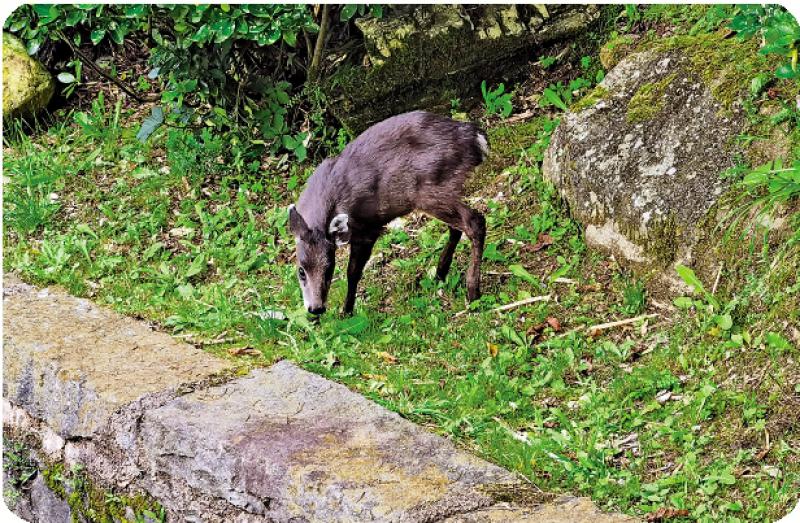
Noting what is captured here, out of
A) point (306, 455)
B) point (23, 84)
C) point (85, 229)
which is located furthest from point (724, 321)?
point (23, 84)

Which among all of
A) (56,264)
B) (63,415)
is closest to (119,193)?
(56,264)

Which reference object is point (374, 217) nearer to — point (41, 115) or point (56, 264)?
point (56, 264)

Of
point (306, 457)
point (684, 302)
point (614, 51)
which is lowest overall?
point (306, 457)

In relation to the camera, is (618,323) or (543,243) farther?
(543,243)

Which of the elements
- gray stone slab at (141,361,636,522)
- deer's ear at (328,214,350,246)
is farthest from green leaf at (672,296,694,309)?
deer's ear at (328,214,350,246)

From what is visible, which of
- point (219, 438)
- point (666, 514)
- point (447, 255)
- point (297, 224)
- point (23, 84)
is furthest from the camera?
point (23, 84)

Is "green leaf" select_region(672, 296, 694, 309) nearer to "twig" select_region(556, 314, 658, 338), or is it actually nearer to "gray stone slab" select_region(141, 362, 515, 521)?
"twig" select_region(556, 314, 658, 338)

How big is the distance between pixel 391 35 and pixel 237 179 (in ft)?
4.60

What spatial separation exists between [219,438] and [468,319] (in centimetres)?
163

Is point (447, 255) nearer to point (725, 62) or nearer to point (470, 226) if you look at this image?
point (470, 226)

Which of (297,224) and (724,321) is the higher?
(297,224)

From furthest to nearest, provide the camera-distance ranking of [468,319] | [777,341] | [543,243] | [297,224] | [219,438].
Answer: [543,243]
[468,319]
[297,224]
[777,341]
[219,438]

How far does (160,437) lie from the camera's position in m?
5.14

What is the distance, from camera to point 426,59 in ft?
24.3
